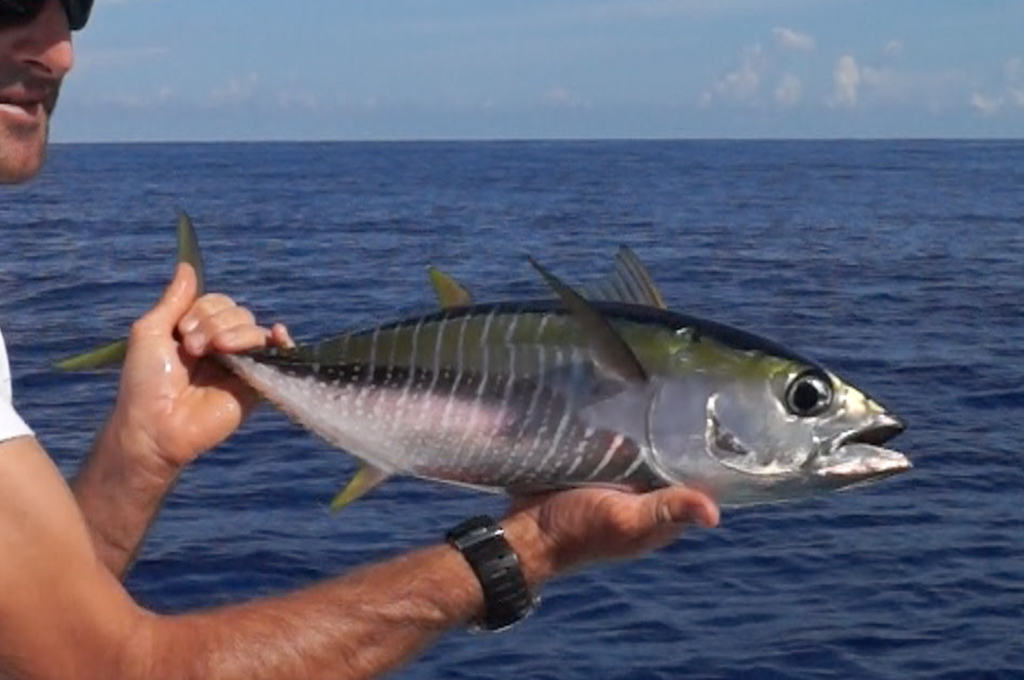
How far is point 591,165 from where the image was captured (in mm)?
98812

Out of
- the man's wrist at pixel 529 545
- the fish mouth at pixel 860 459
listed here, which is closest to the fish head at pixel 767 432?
the fish mouth at pixel 860 459

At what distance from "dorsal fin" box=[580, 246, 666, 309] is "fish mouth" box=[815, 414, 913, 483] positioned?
484mm

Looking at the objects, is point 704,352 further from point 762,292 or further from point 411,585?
point 762,292

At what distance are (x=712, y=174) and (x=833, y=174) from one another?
582cm

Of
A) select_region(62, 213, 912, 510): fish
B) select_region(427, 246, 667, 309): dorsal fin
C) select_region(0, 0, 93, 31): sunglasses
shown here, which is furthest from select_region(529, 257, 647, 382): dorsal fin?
select_region(0, 0, 93, 31): sunglasses

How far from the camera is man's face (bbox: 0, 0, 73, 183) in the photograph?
3.35 meters

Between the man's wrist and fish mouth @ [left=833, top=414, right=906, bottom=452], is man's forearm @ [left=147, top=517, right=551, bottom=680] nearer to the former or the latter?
the man's wrist

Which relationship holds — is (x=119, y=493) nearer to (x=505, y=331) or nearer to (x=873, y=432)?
(x=505, y=331)

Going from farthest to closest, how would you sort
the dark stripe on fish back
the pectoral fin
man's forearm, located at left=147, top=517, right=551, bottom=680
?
the pectoral fin < man's forearm, located at left=147, top=517, right=551, bottom=680 < the dark stripe on fish back

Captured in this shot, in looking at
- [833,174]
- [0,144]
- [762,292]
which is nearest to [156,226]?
[762,292]

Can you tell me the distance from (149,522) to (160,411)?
1.08 ft

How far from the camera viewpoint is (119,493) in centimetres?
419

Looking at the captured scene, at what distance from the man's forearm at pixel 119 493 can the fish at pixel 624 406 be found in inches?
36.8

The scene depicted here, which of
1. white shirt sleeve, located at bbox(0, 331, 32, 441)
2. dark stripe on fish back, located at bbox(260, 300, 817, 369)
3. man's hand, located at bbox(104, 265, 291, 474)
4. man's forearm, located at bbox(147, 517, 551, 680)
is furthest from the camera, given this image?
man's hand, located at bbox(104, 265, 291, 474)
